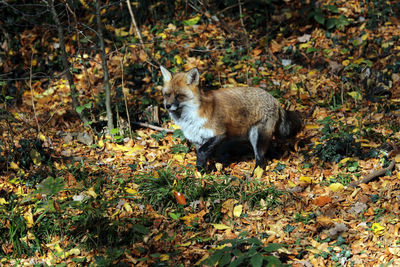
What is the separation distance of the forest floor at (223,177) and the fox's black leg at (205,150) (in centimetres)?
21

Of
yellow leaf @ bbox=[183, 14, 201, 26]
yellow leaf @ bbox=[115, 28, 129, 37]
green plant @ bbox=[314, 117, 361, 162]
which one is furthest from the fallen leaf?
yellow leaf @ bbox=[115, 28, 129, 37]

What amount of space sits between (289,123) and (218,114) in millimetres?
1523

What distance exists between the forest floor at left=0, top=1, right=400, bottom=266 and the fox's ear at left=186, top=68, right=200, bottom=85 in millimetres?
1297

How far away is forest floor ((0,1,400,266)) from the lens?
5223mm

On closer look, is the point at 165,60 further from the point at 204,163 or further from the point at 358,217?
the point at 358,217

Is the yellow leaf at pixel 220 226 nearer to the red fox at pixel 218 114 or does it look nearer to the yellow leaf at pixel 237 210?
the yellow leaf at pixel 237 210

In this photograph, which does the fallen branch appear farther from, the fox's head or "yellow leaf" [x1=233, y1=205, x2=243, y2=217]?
the fox's head

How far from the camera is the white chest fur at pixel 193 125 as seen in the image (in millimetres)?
6469

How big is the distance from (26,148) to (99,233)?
7.26 feet

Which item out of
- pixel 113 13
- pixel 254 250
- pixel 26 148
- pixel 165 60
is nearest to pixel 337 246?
pixel 254 250

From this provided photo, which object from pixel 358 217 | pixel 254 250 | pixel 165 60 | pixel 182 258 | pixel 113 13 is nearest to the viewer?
pixel 254 250

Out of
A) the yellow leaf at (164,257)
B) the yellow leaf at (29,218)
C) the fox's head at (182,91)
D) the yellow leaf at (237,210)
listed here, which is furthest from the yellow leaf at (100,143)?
the yellow leaf at (164,257)

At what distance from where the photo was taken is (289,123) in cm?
750

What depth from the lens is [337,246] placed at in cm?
514
